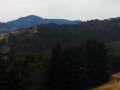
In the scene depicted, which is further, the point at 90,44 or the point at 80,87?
the point at 90,44

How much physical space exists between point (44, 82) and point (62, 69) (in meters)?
4.71

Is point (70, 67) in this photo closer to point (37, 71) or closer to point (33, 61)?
point (37, 71)

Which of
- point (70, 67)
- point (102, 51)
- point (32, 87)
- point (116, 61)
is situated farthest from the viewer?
→ point (116, 61)

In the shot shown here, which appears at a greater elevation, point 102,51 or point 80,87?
point 102,51

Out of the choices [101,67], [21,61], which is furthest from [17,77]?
[101,67]

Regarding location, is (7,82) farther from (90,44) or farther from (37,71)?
(90,44)

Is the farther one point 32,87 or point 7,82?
point 32,87

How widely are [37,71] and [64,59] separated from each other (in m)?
7.16

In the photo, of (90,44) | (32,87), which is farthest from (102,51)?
(32,87)

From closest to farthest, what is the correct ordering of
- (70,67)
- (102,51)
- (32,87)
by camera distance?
1. (32,87)
2. (70,67)
3. (102,51)

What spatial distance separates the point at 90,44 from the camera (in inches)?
3000

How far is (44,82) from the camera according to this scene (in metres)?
57.6

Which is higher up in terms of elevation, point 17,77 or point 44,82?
point 17,77

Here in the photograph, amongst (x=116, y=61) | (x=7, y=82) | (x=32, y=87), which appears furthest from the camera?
(x=116, y=61)
